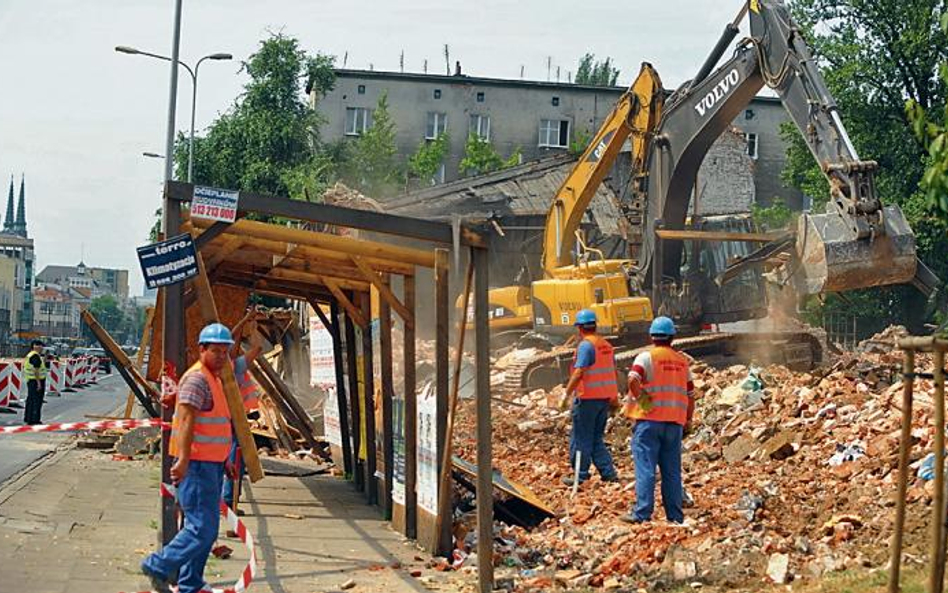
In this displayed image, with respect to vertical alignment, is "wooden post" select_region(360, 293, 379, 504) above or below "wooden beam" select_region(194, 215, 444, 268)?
below

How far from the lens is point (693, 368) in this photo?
22062 millimetres

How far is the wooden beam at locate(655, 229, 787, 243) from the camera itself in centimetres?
2150

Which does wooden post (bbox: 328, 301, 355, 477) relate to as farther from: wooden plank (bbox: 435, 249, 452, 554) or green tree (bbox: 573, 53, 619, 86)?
green tree (bbox: 573, 53, 619, 86)

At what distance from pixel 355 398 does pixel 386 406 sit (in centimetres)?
275

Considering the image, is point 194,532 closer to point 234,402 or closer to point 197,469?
point 197,469

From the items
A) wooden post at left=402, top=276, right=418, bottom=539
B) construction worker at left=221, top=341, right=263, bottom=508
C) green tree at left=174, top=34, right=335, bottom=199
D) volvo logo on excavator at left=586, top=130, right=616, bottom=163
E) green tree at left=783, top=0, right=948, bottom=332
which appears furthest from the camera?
green tree at left=174, top=34, right=335, bottom=199

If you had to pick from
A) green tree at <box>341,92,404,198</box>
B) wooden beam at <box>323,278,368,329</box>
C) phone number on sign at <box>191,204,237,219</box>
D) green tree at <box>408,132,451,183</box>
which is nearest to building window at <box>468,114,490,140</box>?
green tree at <box>408,132,451,183</box>

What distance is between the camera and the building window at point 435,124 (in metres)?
67.1

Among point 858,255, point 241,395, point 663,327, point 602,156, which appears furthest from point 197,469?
point 602,156

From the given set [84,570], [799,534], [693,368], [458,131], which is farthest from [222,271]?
[458,131]

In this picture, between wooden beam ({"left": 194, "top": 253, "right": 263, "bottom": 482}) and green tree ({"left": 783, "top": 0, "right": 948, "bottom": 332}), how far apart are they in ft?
114

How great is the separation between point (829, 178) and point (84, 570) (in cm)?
1149

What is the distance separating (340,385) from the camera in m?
17.7

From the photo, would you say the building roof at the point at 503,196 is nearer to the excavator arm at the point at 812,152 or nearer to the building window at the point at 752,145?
the excavator arm at the point at 812,152
